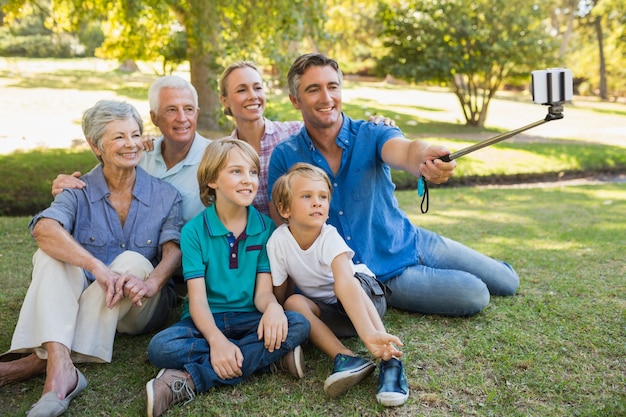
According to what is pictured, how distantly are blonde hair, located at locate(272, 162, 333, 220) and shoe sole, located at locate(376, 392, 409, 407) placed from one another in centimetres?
94

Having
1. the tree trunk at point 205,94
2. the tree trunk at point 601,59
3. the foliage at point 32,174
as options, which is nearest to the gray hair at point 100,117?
the foliage at point 32,174

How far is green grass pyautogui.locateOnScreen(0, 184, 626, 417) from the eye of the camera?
8.08 feet

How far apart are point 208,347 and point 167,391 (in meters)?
0.28

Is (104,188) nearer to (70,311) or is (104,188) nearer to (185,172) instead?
(185,172)

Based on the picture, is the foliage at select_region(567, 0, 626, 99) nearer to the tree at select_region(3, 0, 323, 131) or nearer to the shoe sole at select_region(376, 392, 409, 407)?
the tree at select_region(3, 0, 323, 131)

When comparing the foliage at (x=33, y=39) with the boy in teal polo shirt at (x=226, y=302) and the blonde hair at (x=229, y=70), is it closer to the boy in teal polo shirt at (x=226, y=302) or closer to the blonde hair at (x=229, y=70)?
the blonde hair at (x=229, y=70)

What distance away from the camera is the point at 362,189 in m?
3.16

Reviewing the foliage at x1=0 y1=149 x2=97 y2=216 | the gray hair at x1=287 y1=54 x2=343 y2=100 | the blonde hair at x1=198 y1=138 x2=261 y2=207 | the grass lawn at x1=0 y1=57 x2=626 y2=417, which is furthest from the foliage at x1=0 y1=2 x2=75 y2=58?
the blonde hair at x1=198 y1=138 x2=261 y2=207

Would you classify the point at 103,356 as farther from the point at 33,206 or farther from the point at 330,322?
the point at 33,206

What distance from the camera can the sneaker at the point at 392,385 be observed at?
7.95ft

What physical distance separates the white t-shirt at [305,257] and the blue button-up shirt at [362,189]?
0.27m

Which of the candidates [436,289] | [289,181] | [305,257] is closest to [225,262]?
[305,257]

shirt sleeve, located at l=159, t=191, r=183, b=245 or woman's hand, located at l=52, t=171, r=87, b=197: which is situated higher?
woman's hand, located at l=52, t=171, r=87, b=197

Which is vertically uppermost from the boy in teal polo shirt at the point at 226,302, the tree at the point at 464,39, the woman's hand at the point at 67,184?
the tree at the point at 464,39
